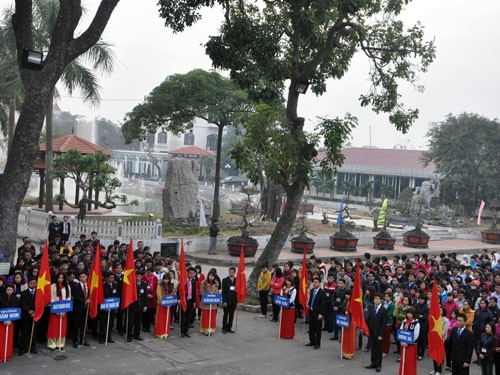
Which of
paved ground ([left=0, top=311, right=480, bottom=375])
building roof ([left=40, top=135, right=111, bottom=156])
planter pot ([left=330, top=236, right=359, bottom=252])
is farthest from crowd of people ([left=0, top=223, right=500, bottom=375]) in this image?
building roof ([left=40, top=135, right=111, bottom=156])

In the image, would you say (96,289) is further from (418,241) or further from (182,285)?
(418,241)

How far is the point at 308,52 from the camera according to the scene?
54.6 feet

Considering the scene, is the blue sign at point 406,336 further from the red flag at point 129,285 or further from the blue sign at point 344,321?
the red flag at point 129,285

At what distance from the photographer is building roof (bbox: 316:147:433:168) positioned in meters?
60.4

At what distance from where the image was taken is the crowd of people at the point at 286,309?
10.0 m

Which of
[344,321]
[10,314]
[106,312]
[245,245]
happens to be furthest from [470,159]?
[10,314]

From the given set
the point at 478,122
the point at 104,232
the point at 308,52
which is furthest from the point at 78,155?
the point at 478,122

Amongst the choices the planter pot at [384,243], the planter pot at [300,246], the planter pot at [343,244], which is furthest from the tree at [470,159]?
the planter pot at [300,246]

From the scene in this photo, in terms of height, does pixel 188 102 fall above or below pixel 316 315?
above

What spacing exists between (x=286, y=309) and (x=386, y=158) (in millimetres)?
52496

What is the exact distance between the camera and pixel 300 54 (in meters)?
16.7

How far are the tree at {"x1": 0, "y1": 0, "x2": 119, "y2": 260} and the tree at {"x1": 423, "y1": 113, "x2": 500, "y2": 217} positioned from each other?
39.7 m

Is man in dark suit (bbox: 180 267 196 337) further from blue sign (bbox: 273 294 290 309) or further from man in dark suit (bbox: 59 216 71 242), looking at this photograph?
man in dark suit (bbox: 59 216 71 242)

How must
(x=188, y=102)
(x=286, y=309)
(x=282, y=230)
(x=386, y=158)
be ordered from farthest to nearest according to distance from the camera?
(x=386, y=158) < (x=188, y=102) < (x=282, y=230) < (x=286, y=309)
